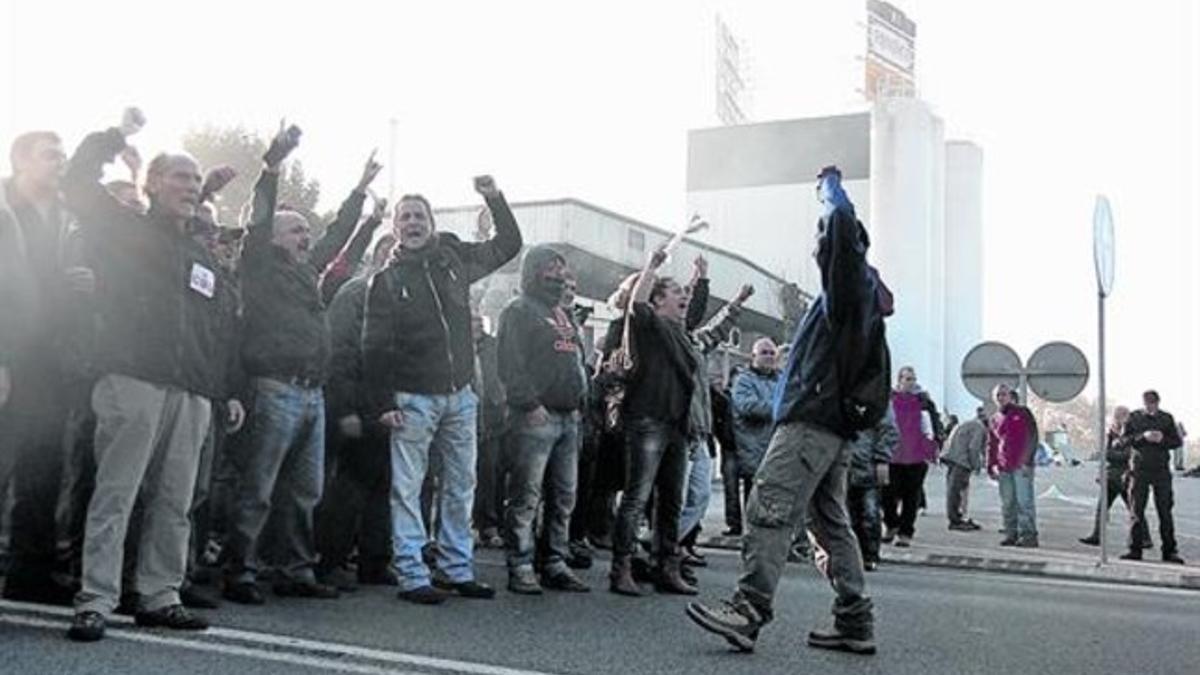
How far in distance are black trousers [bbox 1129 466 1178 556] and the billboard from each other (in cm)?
7449

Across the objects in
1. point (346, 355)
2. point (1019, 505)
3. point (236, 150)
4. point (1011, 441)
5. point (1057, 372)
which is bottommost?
point (1019, 505)

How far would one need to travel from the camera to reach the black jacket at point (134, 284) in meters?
5.35

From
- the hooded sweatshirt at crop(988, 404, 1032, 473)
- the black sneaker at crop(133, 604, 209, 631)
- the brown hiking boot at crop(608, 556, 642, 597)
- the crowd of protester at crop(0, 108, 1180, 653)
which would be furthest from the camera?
the hooded sweatshirt at crop(988, 404, 1032, 473)

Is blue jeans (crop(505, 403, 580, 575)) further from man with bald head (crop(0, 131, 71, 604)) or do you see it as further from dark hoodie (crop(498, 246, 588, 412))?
man with bald head (crop(0, 131, 71, 604))

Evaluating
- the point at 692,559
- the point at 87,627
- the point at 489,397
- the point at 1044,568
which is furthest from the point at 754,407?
the point at 87,627

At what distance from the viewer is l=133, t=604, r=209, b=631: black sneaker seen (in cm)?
530

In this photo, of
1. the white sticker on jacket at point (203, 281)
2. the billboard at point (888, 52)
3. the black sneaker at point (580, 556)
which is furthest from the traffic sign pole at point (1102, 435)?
the billboard at point (888, 52)

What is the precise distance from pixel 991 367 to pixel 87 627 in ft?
38.6

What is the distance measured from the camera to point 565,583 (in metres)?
7.22

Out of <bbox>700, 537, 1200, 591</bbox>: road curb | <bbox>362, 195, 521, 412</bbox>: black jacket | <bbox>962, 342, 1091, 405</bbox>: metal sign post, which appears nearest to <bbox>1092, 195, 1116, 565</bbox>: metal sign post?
<bbox>700, 537, 1200, 591</bbox>: road curb

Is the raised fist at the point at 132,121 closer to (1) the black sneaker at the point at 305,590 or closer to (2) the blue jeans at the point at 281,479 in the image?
(2) the blue jeans at the point at 281,479

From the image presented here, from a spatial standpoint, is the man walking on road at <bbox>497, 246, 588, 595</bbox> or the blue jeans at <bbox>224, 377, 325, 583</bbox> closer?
the blue jeans at <bbox>224, 377, 325, 583</bbox>

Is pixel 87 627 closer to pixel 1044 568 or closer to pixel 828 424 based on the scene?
pixel 828 424

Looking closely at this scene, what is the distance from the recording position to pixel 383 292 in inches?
265
